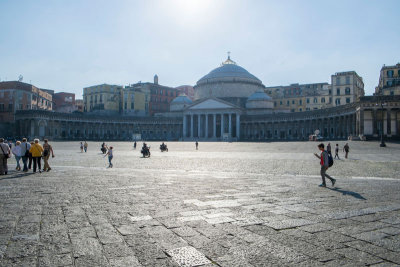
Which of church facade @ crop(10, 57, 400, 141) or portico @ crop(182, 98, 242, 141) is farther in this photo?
portico @ crop(182, 98, 242, 141)

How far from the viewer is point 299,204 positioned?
7797 mm

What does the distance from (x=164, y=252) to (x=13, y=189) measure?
7386mm

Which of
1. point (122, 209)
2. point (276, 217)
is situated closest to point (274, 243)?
point (276, 217)

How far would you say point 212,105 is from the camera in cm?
8238

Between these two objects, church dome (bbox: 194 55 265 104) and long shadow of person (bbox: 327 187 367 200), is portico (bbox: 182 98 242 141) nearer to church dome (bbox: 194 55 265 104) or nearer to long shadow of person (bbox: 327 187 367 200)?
church dome (bbox: 194 55 265 104)

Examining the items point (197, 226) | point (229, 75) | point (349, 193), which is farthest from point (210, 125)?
point (197, 226)

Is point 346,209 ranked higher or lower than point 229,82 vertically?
lower

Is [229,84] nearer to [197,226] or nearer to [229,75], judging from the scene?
[229,75]

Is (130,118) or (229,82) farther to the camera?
(229,82)

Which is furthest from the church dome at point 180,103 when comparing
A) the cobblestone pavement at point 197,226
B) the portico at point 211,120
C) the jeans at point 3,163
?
the cobblestone pavement at point 197,226

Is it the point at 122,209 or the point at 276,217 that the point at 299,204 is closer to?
the point at 276,217

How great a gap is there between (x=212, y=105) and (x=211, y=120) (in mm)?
4626

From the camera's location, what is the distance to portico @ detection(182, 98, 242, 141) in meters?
81.1

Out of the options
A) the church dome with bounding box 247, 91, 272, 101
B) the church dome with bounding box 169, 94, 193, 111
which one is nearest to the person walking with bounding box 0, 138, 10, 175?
the church dome with bounding box 247, 91, 272, 101
